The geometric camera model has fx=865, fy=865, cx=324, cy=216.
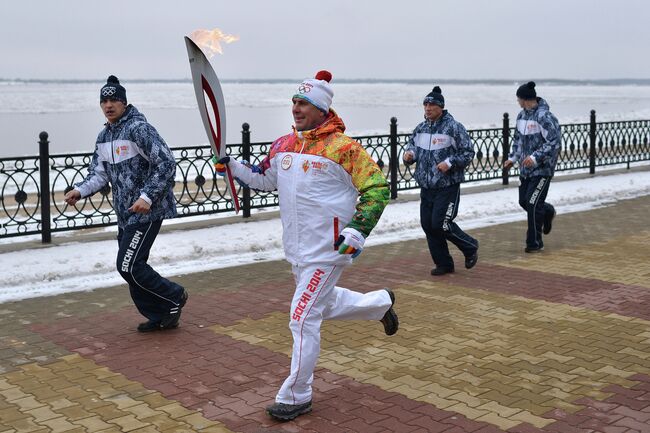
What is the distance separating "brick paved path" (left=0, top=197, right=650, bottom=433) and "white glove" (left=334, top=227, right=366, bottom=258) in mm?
921

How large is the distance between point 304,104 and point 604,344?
111 inches

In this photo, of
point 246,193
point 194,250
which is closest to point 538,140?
point 194,250

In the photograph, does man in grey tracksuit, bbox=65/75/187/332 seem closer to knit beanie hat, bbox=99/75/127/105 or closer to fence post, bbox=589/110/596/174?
knit beanie hat, bbox=99/75/127/105

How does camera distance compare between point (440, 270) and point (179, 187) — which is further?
Answer: point (179, 187)

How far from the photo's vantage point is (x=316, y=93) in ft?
15.7

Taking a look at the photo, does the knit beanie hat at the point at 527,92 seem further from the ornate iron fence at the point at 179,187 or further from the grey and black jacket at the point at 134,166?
the grey and black jacket at the point at 134,166

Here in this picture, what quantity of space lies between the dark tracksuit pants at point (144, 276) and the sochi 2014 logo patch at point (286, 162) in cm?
174

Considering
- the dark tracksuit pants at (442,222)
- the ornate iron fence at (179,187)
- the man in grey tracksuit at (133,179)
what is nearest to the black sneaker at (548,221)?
the dark tracksuit pants at (442,222)

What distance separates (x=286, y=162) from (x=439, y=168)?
358cm

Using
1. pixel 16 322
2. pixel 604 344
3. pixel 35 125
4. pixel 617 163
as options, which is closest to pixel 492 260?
pixel 604 344

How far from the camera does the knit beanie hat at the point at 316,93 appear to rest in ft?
15.6

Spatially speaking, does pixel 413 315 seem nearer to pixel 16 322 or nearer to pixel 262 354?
pixel 262 354

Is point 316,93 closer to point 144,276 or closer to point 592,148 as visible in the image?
point 144,276

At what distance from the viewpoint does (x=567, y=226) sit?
1146 cm
